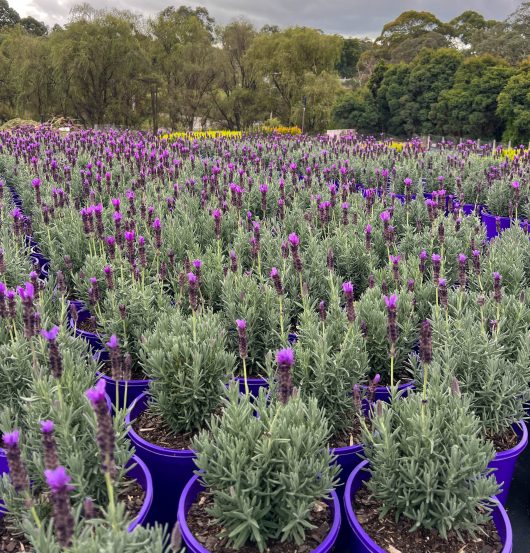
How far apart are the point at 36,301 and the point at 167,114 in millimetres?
24178

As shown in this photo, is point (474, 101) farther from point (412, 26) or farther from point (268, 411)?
point (412, 26)

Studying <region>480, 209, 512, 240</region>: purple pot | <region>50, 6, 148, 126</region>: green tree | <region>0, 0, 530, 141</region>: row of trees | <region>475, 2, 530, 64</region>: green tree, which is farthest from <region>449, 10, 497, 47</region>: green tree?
<region>480, 209, 512, 240</region>: purple pot

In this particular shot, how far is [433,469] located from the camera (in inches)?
61.4

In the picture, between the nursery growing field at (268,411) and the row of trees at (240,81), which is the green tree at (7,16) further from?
the nursery growing field at (268,411)

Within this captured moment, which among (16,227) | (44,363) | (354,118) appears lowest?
(44,363)

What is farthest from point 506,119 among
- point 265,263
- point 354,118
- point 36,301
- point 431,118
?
point 36,301

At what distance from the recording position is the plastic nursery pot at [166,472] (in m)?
1.97

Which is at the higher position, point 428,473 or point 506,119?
point 506,119

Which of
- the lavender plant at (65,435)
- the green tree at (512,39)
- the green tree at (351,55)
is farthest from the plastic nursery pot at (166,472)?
the green tree at (351,55)

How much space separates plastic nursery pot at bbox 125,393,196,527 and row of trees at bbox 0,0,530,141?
45.6ft

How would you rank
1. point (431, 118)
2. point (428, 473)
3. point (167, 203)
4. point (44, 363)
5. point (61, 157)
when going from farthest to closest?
point (431, 118) → point (61, 157) → point (167, 203) → point (44, 363) → point (428, 473)

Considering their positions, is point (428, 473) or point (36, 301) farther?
point (36, 301)

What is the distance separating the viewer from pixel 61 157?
23.8ft

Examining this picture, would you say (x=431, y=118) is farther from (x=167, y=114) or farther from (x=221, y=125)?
(x=167, y=114)
